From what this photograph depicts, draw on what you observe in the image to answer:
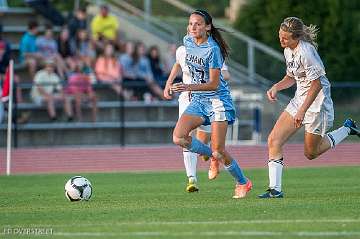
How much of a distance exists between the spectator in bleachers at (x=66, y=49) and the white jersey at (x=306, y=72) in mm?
15082

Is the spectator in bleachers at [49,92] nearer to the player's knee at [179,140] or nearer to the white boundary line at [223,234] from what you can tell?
the player's knee at [179,140]

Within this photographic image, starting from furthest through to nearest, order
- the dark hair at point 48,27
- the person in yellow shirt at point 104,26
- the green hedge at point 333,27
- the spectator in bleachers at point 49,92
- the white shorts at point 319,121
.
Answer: the green hedge at point 333,27, the person in yellow shirt at point 104,26, the dark hair at point 48,27, the spectator in bleachers at point 49,92, the white shorts at point 319,121

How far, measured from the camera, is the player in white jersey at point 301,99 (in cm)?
1307

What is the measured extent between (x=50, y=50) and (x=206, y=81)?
14.8m

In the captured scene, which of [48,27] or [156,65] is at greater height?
[48,27]

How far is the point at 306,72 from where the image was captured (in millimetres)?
13117

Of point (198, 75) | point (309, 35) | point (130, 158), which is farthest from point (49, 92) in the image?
point (309, 35)

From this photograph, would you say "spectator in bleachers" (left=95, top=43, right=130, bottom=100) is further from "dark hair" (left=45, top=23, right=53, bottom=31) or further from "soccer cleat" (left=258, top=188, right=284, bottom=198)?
"soccer cleat" (left=258, top=188, right=284, bottom=198)

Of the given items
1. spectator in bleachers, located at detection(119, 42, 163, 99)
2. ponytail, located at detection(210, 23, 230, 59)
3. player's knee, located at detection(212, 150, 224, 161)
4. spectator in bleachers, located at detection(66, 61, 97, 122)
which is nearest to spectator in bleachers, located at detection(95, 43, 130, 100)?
spectator in bleachers, located at detection(119, 42, 163, 99)

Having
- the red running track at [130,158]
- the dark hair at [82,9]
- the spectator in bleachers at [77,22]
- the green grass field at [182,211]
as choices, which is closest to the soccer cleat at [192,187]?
the green grass field at [182,211]

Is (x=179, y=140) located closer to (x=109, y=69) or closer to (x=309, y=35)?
(x=309, y=35)

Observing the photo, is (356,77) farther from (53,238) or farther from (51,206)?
(53,238)

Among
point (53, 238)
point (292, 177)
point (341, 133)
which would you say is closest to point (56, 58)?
point (292, 177)

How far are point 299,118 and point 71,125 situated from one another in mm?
14945
